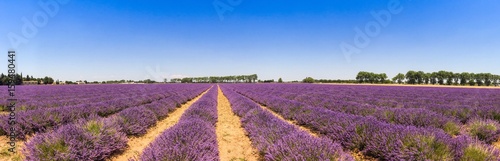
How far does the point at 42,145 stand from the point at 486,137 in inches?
328

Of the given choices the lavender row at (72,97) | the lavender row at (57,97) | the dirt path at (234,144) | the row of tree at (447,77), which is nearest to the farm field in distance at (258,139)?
the dirt path at (234,144)

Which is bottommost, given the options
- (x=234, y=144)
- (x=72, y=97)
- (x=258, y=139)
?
(x=234, y=144)

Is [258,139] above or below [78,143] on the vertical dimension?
below

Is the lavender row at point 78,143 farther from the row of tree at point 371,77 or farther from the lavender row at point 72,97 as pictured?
the row of tree at point 371,77

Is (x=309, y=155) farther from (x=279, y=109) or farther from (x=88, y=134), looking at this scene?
(x=279, y=109)

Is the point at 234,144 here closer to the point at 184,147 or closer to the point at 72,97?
the point at 184,147

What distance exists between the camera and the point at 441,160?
3.06 m

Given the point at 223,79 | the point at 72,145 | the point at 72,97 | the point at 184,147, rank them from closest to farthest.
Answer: the point at 184,147
the point at 72,145
the point at 72,97
the point at 223,79

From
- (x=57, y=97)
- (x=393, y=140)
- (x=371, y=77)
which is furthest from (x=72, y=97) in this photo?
(x=371, y=77)

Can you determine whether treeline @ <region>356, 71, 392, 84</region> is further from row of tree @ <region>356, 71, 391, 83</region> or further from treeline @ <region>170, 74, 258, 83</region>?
treeline @ <region>170, 74, 258, 83</region>

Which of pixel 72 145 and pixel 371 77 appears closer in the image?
pixel 72 145

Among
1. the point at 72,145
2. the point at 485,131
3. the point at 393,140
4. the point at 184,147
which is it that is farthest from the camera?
the point at 485,131

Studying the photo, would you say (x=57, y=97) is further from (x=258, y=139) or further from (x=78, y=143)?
(x=258, y=139)

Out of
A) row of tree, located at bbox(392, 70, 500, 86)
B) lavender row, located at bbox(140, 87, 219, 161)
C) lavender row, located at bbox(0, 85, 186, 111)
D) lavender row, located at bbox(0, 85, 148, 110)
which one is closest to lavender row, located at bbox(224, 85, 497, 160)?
lavender row, located at bbox(140, 87, 219, 161)
